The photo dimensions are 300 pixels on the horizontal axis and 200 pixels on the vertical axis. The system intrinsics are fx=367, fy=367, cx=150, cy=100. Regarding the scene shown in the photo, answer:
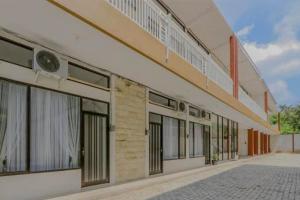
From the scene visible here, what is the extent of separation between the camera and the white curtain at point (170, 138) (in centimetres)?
1616

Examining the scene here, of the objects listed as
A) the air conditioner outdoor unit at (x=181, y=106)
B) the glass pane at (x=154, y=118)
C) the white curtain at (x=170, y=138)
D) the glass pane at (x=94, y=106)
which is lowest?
the white curtain at (x=170, y=138)

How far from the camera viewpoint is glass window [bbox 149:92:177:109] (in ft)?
48.9

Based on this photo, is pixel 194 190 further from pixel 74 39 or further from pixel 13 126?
pixel 74 39

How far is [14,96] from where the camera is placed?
7977 millimetres

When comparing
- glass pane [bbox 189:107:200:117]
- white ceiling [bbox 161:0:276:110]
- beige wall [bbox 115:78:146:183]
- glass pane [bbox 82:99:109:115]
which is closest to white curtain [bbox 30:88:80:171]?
glass pane [bbox 82:99:109:115]

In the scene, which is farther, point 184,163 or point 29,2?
point 184,163

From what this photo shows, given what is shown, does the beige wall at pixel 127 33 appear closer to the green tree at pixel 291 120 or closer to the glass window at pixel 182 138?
the glass window at pixel 182 138

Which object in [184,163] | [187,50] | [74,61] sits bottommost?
[184,163]

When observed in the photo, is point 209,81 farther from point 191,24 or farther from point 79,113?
point 79,113

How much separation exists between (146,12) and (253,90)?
3103 centimetres

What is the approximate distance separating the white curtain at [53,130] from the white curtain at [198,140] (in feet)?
37.4

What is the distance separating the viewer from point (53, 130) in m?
9.09

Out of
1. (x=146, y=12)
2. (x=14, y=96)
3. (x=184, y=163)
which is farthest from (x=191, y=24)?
(x=14, y=96)

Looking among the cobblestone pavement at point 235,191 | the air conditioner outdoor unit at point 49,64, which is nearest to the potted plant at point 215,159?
the cobblestone pavement at point 235,191
